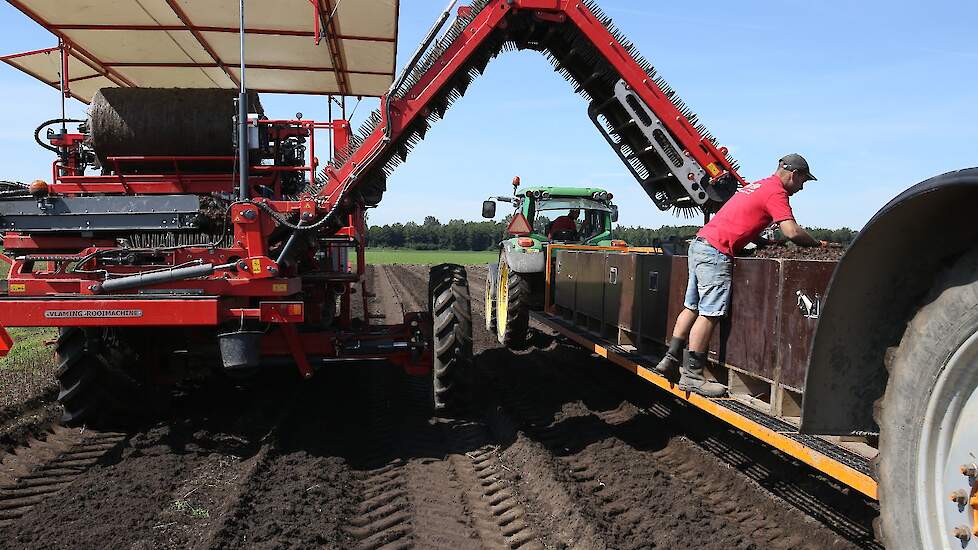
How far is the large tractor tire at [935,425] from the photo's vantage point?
6.61 ft

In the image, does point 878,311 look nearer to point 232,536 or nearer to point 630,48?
point 232,536

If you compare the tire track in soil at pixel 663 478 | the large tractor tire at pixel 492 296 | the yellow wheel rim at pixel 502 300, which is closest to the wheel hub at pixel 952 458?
the tire track in soil at pixel 663 478

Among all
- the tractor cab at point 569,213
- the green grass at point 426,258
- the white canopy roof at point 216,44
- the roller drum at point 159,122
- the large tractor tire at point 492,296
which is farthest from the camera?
the green grass at point 426,258

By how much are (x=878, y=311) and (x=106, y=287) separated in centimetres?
465

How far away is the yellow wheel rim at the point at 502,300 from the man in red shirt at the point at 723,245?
16.7 ft

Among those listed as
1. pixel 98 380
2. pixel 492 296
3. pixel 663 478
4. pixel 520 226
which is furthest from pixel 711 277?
pixel 492 296

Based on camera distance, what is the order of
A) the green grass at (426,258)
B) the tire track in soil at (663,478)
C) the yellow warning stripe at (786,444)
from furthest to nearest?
the green grass at (426,258) → the tire track in soil at (663,478) → the yellow warning stripe at (786,444)

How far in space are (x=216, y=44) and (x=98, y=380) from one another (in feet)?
13.7

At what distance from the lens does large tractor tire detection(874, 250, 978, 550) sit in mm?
2014

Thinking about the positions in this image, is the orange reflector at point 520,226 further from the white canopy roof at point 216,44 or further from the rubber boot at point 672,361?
the rubber boot at point 672,361

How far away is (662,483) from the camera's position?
4.70 metres

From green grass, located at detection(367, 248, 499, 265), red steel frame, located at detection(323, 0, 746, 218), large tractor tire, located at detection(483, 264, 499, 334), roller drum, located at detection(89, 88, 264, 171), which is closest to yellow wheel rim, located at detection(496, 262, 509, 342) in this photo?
large tractor tire, located at detection(483, 264, 499, 334)

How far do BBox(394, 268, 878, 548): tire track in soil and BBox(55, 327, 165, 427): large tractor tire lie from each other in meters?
3.20

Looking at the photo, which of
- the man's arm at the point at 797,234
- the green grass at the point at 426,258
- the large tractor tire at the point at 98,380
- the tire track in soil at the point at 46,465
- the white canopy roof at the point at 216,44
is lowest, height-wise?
the green grass at the point at 426,258
